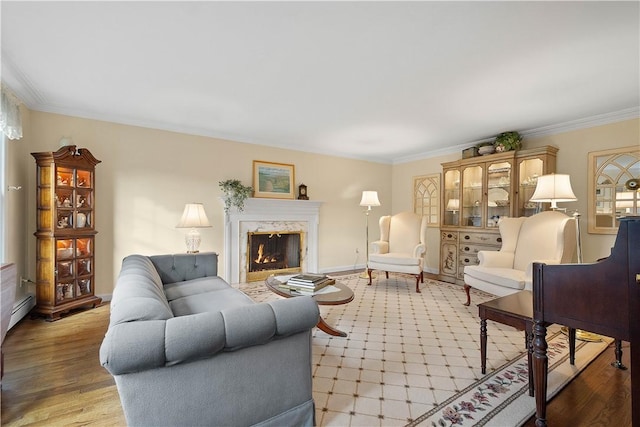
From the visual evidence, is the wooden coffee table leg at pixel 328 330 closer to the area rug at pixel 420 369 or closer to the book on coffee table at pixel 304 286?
the area rug at pixel 420 369

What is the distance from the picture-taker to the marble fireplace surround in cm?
445

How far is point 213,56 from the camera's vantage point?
7.41ft

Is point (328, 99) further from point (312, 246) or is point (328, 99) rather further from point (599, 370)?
point (599, 370)

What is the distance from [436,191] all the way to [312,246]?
2559mm

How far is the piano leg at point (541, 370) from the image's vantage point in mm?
1465

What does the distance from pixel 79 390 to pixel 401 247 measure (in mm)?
4090

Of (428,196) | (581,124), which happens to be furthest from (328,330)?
(581,124)

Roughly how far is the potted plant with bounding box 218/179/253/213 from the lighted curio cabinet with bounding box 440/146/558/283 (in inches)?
128

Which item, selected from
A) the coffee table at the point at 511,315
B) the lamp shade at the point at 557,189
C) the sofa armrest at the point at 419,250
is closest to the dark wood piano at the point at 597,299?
the coffee table at the point at 511,315

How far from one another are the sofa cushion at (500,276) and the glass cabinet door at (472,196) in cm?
130

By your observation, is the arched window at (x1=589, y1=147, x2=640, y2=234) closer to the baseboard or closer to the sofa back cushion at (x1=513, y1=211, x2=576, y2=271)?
the sofa back cushion at (x1=513, y1=211, x2=576, y2=271)

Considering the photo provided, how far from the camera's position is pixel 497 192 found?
14.0 feet

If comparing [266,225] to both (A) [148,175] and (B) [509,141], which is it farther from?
(B) [509,141]

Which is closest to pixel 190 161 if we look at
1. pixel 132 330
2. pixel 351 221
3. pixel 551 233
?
pixel 351 221
